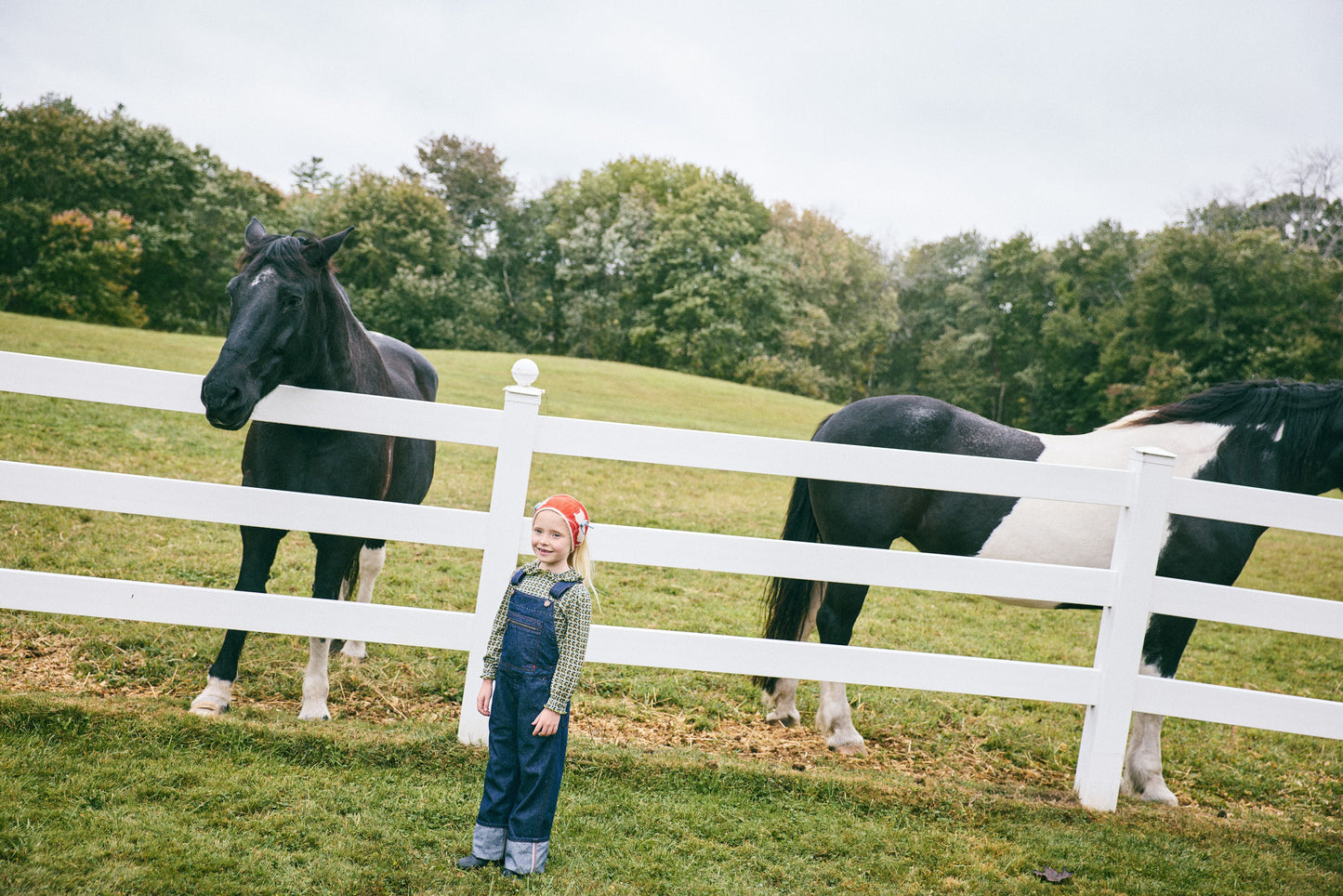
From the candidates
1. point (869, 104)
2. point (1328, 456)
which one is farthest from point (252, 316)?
point (869, 104)

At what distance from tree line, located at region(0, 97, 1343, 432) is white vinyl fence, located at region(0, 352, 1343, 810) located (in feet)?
111

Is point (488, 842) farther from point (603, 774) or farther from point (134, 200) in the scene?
point (134, 200)

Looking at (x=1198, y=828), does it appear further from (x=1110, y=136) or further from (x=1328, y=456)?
(x=1110, y=136)

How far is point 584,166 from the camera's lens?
51938 mm

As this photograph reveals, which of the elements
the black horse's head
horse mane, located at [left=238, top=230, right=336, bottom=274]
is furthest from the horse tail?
horse mane, located at [left=238, top=230, right=336, bottom=274]

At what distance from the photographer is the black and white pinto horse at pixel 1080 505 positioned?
4.37m

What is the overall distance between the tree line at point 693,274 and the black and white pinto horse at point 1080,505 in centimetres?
3415

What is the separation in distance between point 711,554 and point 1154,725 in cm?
278

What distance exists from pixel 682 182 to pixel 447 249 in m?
19.7

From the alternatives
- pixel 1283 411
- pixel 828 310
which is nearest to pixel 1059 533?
pixel 1283 411

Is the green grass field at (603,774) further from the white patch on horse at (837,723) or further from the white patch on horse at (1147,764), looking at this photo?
the white patch on horse at (1147,764)

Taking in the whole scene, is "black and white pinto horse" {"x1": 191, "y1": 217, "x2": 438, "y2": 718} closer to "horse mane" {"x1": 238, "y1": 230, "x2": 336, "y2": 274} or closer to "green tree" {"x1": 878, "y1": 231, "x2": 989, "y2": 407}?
"horse mane" {"x1": 238, "y1": 230, "x2": 336, "y2": 274}

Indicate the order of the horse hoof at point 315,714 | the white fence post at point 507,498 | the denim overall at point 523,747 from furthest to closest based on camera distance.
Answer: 1. the horse hoof at point 315,714
2. the white fence post at point 507,498
3. the denim overall at point 523,747

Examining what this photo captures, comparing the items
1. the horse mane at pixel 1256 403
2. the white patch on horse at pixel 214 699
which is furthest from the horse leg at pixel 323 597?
the horse mane at pixel 1256 403
